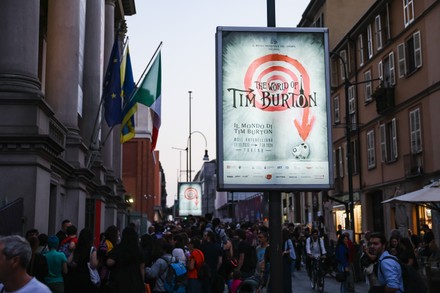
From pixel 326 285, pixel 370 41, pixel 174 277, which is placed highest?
pixel 370 41

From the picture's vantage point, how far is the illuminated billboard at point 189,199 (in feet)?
179

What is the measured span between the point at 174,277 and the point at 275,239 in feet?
11.2

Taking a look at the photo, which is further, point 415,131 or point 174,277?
point 415,131

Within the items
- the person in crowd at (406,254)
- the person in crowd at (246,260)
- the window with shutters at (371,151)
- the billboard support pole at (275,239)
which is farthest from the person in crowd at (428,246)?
the window with shutters at (371,151)

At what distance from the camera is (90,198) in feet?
79.5

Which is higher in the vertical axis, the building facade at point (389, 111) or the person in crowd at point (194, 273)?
the building facade at point (389, 111)

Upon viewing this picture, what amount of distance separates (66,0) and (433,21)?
15.9m

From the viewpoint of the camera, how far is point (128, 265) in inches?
381

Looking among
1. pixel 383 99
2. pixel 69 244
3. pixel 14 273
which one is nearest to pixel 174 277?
pixel 69 244

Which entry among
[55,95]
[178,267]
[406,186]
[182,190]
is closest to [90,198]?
[55,95]

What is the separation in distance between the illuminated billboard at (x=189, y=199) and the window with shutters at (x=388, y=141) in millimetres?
23275

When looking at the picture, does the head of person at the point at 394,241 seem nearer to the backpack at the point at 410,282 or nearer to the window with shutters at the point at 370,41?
the backpack at the point at 410,282

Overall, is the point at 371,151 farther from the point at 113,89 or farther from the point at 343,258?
the point at 113,89

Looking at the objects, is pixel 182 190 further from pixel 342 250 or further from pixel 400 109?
pixel 342 250
